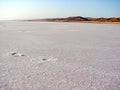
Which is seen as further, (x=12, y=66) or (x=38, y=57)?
(x=38, y=57)

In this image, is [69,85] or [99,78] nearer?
[69,85]

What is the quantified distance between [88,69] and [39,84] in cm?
115

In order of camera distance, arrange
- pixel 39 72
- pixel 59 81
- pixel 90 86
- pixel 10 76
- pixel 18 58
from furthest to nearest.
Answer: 1. pixel 18 58
2. pixel 39 72
3. pixel 10 76
4. pixel 59 81
5. pixel 90 86

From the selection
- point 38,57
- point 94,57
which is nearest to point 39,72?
point 38,57

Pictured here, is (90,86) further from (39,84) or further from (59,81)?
(39,84)

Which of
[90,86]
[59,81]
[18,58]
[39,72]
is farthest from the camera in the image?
[18,58]

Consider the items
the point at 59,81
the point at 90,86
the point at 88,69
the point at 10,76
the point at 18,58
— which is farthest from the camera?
the point at 18,58

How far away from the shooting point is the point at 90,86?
2.57m

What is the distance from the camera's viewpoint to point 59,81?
9.07 ft

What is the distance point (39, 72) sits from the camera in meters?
3.21

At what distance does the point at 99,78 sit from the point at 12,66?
169cm

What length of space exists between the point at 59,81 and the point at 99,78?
0.66 m

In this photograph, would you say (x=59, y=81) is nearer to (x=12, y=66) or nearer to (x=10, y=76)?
(x=10, y=76)

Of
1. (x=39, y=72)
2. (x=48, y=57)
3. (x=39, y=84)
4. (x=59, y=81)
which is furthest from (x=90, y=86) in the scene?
(x=48, y=57)
